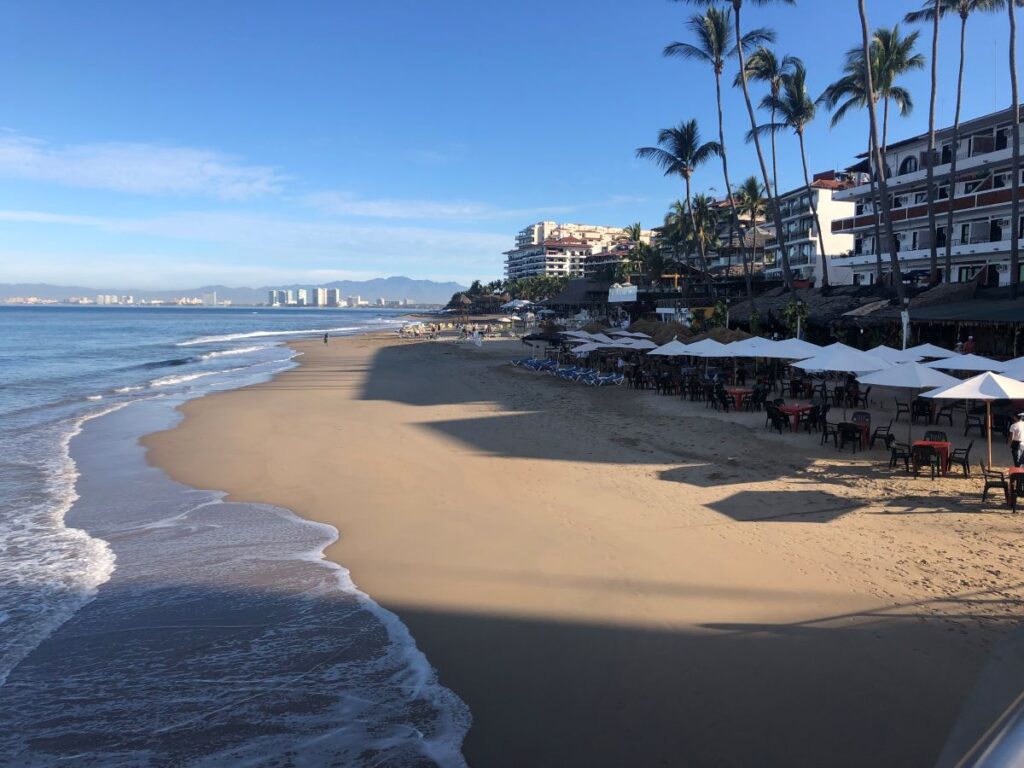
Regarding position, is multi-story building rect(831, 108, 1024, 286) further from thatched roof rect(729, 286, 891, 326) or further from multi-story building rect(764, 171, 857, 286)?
multi-story building rect(764, 171, 857, 286)

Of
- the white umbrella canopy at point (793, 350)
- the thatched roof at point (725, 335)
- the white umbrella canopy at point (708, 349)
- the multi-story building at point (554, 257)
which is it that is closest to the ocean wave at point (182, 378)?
the white umbrella canopy at point (708, 349)

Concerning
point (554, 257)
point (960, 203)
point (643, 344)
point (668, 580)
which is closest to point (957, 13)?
point (960, 203)

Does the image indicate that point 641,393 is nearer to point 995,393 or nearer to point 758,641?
point 995,393

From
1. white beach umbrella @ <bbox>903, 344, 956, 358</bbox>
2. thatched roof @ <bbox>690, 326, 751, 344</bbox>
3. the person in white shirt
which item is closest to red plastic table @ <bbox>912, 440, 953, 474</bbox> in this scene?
the person in white shirt

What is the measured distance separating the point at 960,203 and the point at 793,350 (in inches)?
730

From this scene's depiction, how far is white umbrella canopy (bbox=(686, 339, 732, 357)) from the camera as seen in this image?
699 inches

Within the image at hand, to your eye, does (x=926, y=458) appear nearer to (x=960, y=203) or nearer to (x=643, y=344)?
(x=643, y=344)

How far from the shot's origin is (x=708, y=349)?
59.9 feet

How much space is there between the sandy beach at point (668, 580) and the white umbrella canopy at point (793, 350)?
298 cm

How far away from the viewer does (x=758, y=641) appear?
17.3 ft

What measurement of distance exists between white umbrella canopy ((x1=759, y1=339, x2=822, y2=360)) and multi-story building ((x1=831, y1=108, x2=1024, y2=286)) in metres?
10.2

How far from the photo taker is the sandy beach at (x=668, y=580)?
→ 431 cm

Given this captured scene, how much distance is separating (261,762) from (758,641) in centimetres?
384

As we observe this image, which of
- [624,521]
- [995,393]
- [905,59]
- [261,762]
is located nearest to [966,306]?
[995,393]
